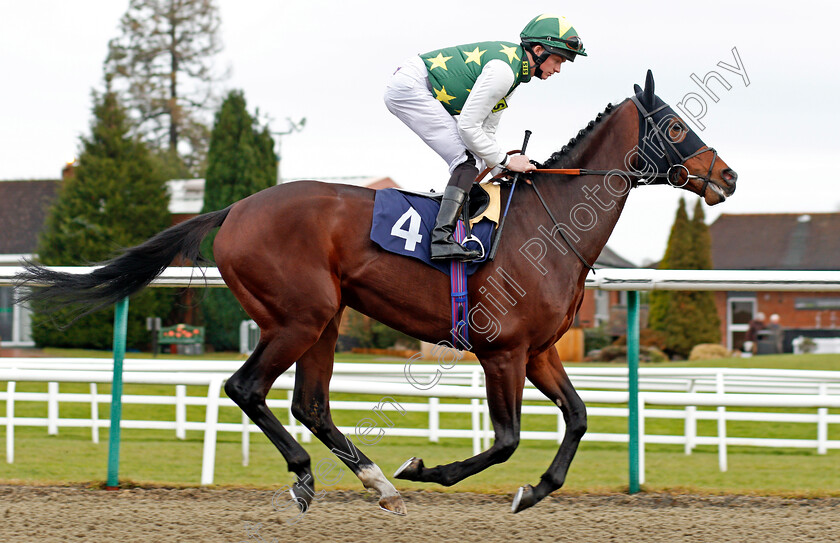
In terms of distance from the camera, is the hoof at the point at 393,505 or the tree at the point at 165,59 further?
the tree at the point at 165,59

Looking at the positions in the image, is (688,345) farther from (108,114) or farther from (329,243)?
(329,243)

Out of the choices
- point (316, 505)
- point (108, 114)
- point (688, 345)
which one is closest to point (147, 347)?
point (108, 114)

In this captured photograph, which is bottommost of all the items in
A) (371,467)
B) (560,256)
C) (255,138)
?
(371,467)

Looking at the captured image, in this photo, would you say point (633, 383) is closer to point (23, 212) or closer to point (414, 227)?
point (414, 227)

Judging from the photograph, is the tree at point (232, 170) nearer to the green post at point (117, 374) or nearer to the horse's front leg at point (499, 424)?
the green post at point (117, 374)

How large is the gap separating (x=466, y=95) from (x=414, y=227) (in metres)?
0.65

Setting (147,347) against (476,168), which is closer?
(476,168)

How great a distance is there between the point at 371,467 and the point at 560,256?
3.99ft

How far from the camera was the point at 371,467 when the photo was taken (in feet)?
12.4

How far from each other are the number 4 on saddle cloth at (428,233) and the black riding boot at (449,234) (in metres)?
0.04

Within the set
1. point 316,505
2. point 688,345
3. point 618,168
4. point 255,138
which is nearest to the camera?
point 618,168

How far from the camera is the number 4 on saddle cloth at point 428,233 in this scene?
12.0 feet

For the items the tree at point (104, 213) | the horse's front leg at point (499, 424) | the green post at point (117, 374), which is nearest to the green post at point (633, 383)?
the horse's front leg at point (499, 424)

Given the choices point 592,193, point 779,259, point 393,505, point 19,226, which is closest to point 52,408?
point 393,505
